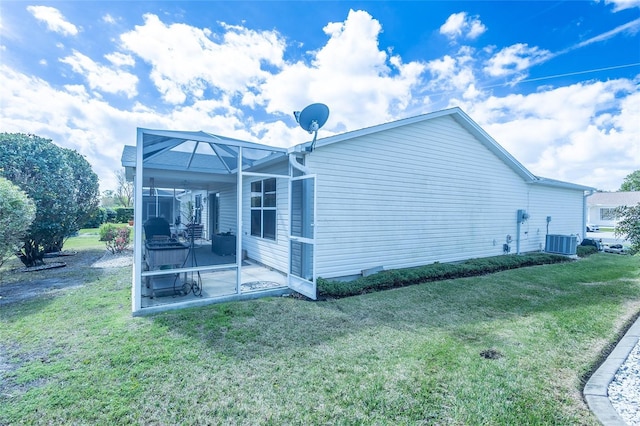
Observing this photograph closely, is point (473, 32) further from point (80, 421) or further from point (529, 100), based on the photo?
point (80, 421)

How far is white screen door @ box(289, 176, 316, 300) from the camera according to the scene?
20.7ft

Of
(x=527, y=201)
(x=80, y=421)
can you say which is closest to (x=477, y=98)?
(x=527, y=201)

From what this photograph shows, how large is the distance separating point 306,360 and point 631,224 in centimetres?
882

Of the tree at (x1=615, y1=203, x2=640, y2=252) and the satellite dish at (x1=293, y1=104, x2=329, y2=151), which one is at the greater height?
the satellite dish at (x1=293, y1=104, x2=329, y2=151)

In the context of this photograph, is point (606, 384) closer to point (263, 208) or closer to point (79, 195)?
point (263, 208)

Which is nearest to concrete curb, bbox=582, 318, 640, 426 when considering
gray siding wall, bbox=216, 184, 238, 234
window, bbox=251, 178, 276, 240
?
window, bbox=251, 178, 276, 240

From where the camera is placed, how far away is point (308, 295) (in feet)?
19.6

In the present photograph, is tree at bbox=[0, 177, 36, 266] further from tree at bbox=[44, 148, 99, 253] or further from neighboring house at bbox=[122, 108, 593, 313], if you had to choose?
tree at bbox=[44, 148, 99, 253]

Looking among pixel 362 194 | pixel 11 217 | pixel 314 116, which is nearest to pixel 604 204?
pixel 362 194

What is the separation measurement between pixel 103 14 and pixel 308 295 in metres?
8.16

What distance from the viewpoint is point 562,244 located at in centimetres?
1209

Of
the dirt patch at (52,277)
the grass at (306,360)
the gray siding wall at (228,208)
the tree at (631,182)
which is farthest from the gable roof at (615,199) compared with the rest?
the dirt patch at (52,277)

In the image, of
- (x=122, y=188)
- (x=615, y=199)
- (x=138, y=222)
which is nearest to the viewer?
(x=138, y=222)

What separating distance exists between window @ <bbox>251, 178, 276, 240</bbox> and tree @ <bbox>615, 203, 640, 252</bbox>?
29.5ft
